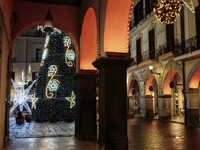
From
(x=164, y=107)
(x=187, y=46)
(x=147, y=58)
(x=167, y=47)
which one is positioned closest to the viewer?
(x=187, y=46)

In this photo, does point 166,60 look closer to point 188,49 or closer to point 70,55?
point 188,49

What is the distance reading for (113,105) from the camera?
18.4ft

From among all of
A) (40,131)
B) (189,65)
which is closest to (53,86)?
(40,131)

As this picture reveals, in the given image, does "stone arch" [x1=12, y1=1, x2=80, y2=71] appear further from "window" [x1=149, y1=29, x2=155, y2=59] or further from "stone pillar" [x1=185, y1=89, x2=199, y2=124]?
"window" [x1=149, y1=29, x2=155, y2=59]

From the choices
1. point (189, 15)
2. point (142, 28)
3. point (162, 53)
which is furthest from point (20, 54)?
point (189, 15)

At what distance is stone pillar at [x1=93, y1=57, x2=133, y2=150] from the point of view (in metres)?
5.51

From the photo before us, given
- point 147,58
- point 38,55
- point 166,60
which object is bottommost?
point 166,60

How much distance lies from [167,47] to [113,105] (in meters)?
11.6

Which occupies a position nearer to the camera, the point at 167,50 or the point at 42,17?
the point at 42,17

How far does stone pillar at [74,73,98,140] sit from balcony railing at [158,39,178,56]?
8437 millimetres

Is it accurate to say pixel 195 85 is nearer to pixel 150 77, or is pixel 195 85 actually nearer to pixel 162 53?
pixel 162 53

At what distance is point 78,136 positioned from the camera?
8.48 meters

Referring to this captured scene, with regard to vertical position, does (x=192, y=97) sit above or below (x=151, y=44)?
below

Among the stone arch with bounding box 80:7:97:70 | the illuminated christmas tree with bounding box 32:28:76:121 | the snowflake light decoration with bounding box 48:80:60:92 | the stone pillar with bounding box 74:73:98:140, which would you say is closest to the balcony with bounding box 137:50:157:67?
the illuminated christmas tree with bounding box 32:28:76:121
